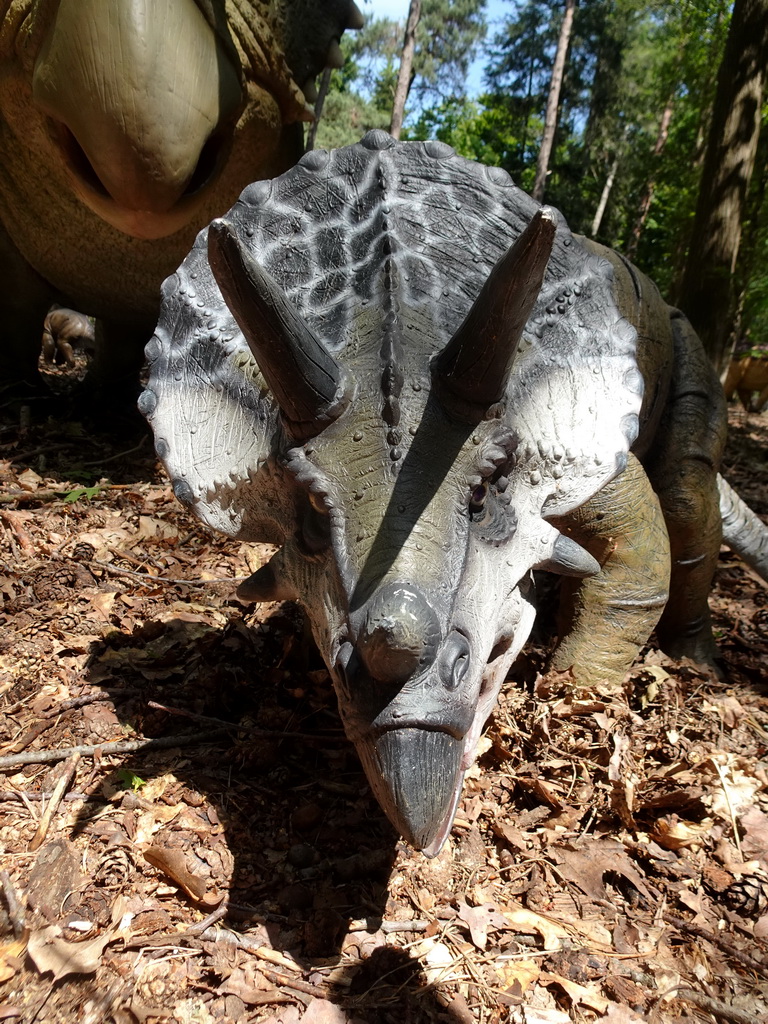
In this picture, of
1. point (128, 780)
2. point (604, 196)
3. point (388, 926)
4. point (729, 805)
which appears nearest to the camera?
point (388, 926)

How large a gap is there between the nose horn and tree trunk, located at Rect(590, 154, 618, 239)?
2630 centimetres

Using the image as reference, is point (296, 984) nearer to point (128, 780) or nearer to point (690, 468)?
point (128, 780)

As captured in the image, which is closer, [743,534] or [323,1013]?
[323,1013]

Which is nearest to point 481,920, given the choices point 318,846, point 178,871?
point 318,846

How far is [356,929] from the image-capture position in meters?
2.22

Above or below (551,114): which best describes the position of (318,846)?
below

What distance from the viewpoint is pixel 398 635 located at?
1.51m

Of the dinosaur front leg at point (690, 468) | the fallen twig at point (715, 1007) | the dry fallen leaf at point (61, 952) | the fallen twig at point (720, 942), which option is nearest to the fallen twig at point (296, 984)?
the dry fallen leaf at point (61, 952)

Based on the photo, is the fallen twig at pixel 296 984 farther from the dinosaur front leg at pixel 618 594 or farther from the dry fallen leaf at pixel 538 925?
the dinosaur front leg at pixel 618 594

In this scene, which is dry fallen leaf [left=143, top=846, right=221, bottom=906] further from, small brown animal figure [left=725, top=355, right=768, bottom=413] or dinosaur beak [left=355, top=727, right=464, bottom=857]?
small brown animal figure [left=725, top=355, right=768, bottom=413]

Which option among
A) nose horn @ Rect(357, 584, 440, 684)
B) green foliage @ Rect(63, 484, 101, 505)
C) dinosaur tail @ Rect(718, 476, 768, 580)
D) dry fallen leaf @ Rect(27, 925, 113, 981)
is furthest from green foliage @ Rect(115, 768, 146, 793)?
dinosaur tail @ Rect(718, 476, 768, 580)

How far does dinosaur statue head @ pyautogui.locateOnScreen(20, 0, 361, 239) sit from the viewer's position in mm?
3043

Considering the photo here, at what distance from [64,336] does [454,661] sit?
821cm

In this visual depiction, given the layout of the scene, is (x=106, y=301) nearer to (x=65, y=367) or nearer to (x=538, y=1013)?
(x=65, y=367)
